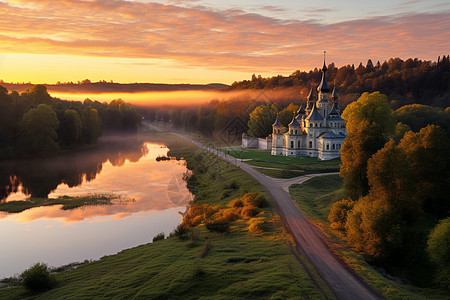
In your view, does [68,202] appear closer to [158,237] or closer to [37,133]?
[158,237]

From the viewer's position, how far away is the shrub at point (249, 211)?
35750 millimetres

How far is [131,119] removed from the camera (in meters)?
169

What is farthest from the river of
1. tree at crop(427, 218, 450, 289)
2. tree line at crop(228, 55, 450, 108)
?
tree line at crop(228, 55, 450, 108)

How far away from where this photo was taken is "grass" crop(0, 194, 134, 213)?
147 ft

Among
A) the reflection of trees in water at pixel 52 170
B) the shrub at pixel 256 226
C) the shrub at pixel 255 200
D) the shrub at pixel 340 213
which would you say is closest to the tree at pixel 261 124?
the reflection of trees in water at pixel 52 170

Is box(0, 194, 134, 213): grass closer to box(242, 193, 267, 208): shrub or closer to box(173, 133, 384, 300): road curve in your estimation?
box(242, 193, 267, 208): shrub

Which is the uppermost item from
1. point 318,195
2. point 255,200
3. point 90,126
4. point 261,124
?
point 261,124

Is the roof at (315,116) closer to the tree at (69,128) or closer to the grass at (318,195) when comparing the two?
the grass at (318,195)

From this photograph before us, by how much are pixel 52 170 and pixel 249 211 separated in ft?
165

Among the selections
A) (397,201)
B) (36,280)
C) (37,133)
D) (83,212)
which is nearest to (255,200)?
(397,201)

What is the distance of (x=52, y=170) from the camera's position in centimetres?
6969

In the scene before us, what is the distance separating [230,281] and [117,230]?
20108 millimetres

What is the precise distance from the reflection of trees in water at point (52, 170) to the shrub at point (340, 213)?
4115cm

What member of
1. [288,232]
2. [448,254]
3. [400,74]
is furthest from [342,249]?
[400,74]
